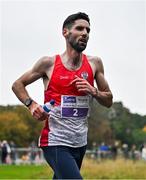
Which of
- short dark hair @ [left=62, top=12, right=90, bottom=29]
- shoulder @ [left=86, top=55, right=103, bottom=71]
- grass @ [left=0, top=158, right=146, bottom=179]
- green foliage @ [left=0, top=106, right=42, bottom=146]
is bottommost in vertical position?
green foliage @ [left=0, top=106, right=42, bottom=146]

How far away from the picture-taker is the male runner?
6.96m

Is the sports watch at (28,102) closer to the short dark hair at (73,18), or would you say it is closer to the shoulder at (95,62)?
the shoulder at (95,62)

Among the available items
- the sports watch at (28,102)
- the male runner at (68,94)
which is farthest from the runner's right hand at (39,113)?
the sports watch at (28,102)

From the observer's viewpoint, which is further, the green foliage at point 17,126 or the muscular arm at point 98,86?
the green foliage at point 17,126

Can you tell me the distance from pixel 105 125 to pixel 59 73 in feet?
354

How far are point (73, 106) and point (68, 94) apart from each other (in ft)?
0.46

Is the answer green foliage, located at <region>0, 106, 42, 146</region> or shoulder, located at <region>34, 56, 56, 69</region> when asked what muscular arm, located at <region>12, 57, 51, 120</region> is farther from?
green foliage, located at <region>0, 106, 42, 146</region>

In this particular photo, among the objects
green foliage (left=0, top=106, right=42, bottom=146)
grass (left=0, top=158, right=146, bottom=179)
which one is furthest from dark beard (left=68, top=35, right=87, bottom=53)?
green foliage (left=0, top=106, right=42, bottom=146)

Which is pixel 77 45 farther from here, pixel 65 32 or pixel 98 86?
pixel 98 86

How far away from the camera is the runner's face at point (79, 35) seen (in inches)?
284

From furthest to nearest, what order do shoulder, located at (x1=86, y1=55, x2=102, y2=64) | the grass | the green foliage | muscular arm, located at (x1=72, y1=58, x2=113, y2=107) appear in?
Result: 1. the green foliage
2. the grass
3. shoulder, located at (x1=86, y1=55, x2=102, y2=64)
4. muscular arm, located at (x1=72, y1=58, x2=113, y2=107)

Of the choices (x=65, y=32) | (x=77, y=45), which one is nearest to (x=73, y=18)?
(x=65, y=32)

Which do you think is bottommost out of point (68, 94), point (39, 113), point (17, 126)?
point (17, 126)

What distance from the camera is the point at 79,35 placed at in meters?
7.23
